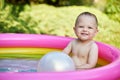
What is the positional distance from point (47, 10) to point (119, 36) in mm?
1586

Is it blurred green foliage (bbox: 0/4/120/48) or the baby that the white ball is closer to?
the baby

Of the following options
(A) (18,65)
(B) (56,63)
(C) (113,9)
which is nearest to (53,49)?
(A) (18,65)

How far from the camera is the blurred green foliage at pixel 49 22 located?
20.7 feet

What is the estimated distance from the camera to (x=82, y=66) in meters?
3.59

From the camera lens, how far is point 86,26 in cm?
356

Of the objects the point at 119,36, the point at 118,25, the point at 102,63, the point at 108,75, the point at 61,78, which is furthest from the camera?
the point at 118,25

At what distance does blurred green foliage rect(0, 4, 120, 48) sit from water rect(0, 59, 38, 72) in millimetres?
1776

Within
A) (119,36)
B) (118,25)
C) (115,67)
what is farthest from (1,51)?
(118,25)

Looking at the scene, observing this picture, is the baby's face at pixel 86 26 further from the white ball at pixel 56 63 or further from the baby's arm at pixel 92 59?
the white ball at pixel 56 63

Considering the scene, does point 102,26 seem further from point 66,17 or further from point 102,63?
point 102,63

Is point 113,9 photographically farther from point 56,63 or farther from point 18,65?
point 56,63

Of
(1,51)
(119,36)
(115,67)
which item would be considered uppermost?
(115,67)

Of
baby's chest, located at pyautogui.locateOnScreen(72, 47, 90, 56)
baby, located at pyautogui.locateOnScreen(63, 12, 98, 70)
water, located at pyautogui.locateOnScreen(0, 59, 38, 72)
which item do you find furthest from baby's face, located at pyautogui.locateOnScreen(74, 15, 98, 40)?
water, located at pyautogui.locateOnScreen(0, 59, 38, 72)

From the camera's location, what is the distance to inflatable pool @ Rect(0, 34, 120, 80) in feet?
9.16
